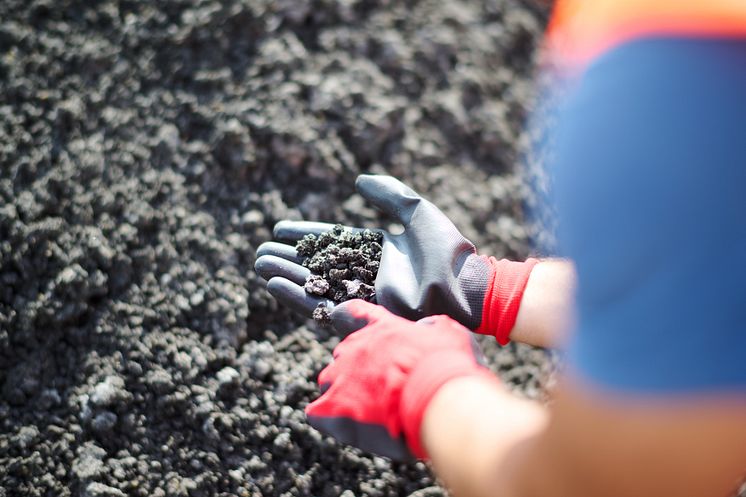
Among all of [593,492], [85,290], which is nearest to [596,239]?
[593,492]

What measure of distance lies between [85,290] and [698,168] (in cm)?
127

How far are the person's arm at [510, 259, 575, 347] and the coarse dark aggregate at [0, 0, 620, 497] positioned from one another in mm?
340

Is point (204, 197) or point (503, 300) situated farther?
point (204, 197)

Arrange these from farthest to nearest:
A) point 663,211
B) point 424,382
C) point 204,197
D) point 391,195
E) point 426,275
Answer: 1. point 204,197
2. point 391,195
3. point 426,275
4. point 424,382
5. point 663,211

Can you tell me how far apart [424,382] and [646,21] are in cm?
54

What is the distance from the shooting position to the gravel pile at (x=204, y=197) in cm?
135

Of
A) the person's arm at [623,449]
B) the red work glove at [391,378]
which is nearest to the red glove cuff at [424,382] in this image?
the red work glove at [391,378]

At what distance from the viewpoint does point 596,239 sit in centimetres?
68

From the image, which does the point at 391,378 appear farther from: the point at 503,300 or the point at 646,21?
the point at 646,21

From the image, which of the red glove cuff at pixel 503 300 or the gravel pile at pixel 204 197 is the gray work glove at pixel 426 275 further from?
the gravel pile at pixel 204 197

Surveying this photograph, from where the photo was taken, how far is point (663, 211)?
0.66 metres

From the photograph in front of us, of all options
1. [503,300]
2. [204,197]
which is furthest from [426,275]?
[204,197]

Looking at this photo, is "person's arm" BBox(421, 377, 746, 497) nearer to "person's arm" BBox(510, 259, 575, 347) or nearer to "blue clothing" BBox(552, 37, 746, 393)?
"blue clothing" BBox(552, 37, 746, 393)

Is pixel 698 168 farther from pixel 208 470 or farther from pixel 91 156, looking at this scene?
pixel 91 156
